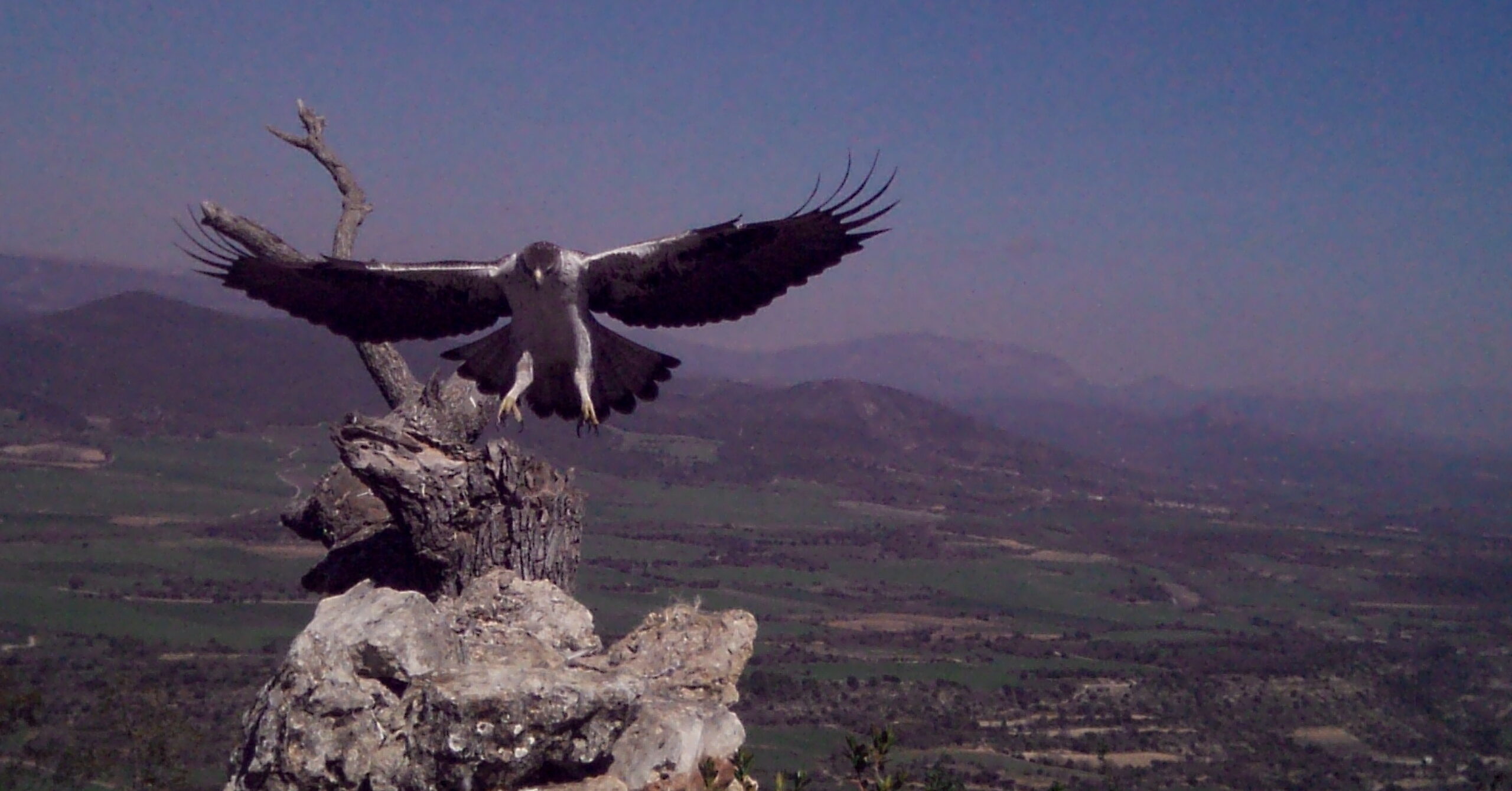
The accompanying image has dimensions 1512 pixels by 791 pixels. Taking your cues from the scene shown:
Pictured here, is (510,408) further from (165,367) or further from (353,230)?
(165,367)

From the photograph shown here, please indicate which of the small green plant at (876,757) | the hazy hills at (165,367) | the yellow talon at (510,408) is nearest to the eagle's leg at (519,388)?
the yellow talon at (510,408)

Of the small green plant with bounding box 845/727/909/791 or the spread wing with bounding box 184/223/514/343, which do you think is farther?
the spread wing with bounding box 184/223/514/343

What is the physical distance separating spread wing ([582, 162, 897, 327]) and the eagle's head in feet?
0.81

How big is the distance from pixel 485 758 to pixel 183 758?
1268cm

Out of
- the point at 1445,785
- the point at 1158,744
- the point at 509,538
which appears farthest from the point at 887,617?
the point at 509,538

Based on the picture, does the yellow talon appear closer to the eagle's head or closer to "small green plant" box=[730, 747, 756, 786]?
the eagle's head

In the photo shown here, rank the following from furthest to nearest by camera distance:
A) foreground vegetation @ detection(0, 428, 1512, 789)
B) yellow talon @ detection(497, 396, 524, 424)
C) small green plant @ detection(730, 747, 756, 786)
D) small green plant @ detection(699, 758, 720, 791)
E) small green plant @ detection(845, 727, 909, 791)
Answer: foreground vegetation @ detection(0, 428, 1512, 789) < yellow talon @ detection(497, 396, 524, 424) < small green plant @ detection(730, 747, 756, 786) < small green plant @ detection(845, 727, 909, 791) < small green plant @ detection(699, 758, 720, 791)

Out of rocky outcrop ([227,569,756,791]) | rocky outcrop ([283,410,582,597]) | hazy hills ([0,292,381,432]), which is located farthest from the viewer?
hazy hills ([0,292,381,432])

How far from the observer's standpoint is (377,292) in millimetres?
8258

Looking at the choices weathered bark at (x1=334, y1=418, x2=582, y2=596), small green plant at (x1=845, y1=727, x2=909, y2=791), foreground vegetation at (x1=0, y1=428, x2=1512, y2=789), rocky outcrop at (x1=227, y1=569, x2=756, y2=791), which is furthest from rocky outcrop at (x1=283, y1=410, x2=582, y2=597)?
small green plant at (x1=845, y1=727, x2=909, y2=791)

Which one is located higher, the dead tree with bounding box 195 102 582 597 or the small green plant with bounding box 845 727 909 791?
the dead tree with bounding box 195 102 582 597

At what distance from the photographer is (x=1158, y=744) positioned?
26.6 metres

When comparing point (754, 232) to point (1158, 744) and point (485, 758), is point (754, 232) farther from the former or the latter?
point (1158, 744)

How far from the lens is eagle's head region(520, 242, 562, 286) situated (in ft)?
25.0
